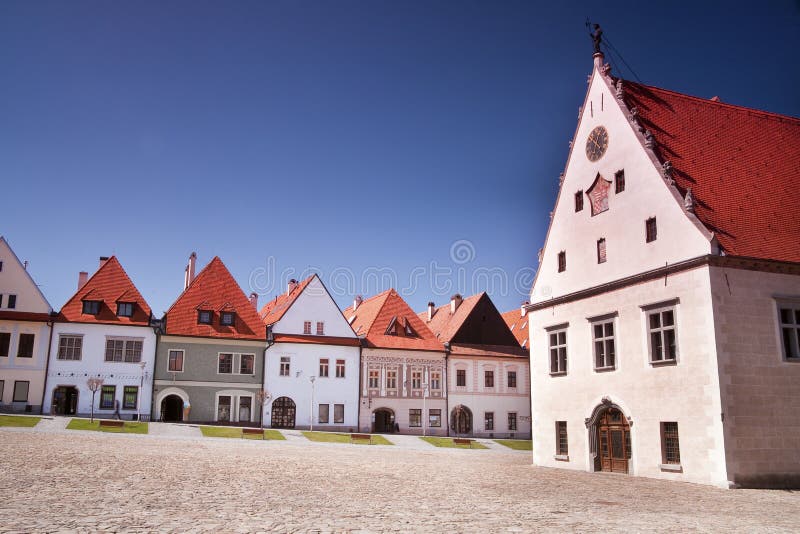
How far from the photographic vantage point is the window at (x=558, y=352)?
1288 inches

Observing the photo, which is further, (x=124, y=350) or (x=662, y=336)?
(x=124, y=350)

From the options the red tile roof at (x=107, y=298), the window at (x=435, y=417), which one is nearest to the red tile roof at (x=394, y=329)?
the window at (x=435, y=417)

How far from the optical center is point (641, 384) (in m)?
27.3

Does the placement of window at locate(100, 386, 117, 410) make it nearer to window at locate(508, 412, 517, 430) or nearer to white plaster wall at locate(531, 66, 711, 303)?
window at locate(508, 412, 517, 430)

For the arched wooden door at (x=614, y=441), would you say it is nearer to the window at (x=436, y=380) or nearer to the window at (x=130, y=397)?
the window at (x=436, y=380)

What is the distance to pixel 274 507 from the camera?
14.1 meters

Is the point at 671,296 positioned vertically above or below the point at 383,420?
above

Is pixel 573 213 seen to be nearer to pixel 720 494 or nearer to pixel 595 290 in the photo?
pixel 595 290

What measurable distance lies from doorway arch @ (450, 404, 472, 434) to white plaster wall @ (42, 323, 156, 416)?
24.4 m

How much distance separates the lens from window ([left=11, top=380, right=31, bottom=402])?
4981 cm

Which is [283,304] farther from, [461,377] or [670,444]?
[670,444]

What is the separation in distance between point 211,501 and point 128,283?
146 ft

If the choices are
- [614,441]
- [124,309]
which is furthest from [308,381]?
[614,441]

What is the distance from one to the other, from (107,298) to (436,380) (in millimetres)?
26819
